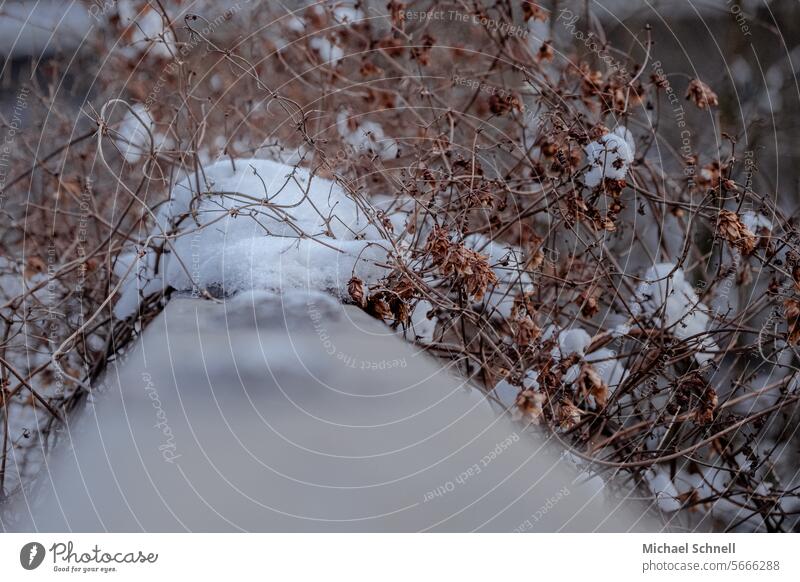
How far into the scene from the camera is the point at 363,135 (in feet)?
7.45

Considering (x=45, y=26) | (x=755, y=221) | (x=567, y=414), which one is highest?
(x=45, y=26)

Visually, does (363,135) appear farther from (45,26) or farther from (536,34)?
(45,26)

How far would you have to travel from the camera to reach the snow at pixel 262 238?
1.76m

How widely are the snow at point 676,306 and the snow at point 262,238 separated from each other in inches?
27.8

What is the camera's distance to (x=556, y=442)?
185cm

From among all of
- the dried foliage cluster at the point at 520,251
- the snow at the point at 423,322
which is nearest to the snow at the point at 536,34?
the dried foliage cluster at the point at 520,251

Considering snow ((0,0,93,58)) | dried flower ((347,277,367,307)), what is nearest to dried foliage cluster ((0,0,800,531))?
dried flower ((347,277,367,307))

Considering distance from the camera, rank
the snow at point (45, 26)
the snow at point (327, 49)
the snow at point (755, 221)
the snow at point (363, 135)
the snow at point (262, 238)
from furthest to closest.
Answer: the snow at point (45, 26)
the snow at point (327, 49)
the snow at point (363, 135)
the snow at point (755, 221)
the snow at point (262, 238)

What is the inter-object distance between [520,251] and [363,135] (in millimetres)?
630

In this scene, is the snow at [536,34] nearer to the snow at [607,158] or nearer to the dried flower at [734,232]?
the snow at [607,158]

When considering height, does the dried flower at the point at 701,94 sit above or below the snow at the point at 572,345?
above

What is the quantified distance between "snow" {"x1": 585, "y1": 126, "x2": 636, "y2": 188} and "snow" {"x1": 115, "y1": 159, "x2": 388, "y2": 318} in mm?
517

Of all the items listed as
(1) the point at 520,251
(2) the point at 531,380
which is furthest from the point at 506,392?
(1) the point at 520,251

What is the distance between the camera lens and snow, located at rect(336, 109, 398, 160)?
2.24 m
